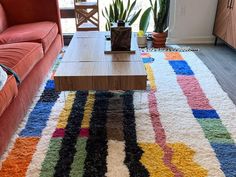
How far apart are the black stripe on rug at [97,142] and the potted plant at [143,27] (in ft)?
4.58

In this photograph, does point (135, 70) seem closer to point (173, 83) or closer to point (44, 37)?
point (173, 83)

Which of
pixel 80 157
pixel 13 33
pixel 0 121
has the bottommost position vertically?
pixel 80 157

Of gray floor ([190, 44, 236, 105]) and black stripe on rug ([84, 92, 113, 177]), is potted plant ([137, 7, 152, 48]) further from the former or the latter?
black stripe on rug ([84, 92, 113, 177])

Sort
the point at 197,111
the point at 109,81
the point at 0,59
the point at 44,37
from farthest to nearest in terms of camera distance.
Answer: the point at 44,37, the point at 197,111, the point at 0,59, the point at 109,81

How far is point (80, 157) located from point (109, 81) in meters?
0.48

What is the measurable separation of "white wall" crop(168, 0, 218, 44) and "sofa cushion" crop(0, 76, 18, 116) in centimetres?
242

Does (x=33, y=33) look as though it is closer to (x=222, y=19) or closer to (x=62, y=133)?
(x=62, y=133)

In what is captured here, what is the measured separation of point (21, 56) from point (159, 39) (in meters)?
1.91

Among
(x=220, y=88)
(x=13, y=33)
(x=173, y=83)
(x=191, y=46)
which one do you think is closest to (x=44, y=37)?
(x=13, y=33)

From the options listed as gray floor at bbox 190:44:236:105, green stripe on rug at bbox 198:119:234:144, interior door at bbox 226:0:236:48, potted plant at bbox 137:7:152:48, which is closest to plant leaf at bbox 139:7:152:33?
potted plant at bbox 137:7:152:48

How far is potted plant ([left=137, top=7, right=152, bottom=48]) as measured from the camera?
3.14 m

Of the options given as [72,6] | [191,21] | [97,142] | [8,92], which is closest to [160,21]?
[191,21]

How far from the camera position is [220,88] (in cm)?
211

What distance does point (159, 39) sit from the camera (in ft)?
10.4
